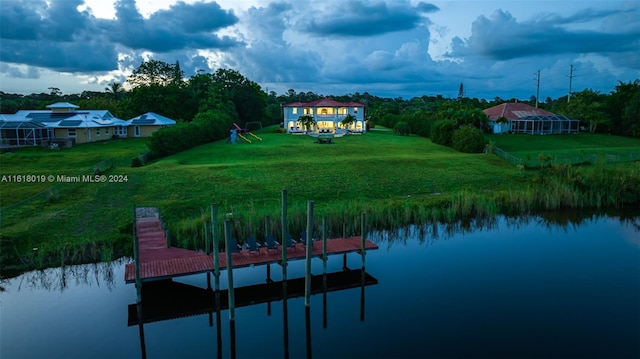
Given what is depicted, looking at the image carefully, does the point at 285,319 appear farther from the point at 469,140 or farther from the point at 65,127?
the point at 65,127

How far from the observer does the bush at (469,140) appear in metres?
50.6

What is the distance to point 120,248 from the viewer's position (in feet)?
71.0

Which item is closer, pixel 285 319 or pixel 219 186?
pixel 285 319

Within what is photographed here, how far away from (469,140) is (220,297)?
40563mm

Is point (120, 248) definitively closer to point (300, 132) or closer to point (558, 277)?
point (558, 277)

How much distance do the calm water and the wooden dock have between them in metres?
1.11

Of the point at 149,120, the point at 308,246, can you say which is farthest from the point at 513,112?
the point at 308,246

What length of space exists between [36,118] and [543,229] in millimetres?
62652

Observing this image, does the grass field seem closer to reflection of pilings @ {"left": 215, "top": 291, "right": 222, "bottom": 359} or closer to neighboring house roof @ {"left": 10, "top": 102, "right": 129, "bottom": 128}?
neighboring house roof @ {"left": 10, "top": 102, "right": 129, "bottom": 128}

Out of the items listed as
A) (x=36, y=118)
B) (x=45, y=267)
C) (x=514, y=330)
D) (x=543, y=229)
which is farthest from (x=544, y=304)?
(x=36, y=118)

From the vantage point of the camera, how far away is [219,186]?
106 feet

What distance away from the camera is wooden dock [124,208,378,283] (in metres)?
17.0

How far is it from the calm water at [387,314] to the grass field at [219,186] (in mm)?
3857

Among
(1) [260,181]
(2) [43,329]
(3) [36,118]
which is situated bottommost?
(2) [43,329]
